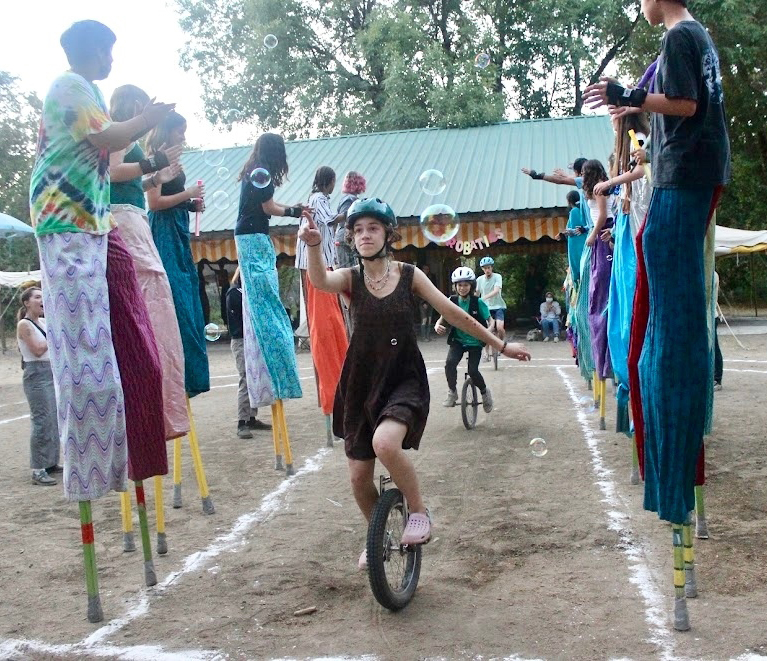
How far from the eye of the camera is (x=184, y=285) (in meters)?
4.90

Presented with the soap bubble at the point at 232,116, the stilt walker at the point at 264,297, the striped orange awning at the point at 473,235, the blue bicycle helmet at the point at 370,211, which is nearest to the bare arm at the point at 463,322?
the blue bicycle helmet at the point at 370,211

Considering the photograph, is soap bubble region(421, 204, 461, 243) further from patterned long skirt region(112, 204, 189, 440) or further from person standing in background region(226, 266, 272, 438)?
patterned long skirt region(112, 204, 189, 440)

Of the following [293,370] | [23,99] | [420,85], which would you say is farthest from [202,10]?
[293,370]

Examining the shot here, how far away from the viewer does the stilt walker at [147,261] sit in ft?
13.9

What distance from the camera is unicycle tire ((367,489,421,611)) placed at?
3.31m

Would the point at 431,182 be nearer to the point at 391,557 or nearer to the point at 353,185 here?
the point at 353,185

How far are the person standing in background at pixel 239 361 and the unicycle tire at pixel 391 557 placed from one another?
4143mm

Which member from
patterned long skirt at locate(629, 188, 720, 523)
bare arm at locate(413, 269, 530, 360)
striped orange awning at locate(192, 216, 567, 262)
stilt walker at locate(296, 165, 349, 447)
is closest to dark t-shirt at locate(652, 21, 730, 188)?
patterned long skirt at locate(629, 188, 720, 523)

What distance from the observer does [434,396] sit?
10148 millimetres

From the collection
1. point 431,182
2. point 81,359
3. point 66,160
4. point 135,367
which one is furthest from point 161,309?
point 431,182

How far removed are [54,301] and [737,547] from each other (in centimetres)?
332

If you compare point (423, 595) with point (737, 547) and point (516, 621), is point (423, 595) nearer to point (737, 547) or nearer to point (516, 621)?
point (516, 621)

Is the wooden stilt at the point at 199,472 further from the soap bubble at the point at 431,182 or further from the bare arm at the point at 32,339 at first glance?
the soap bubble at the point at 431,182

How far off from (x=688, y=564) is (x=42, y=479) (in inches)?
191
